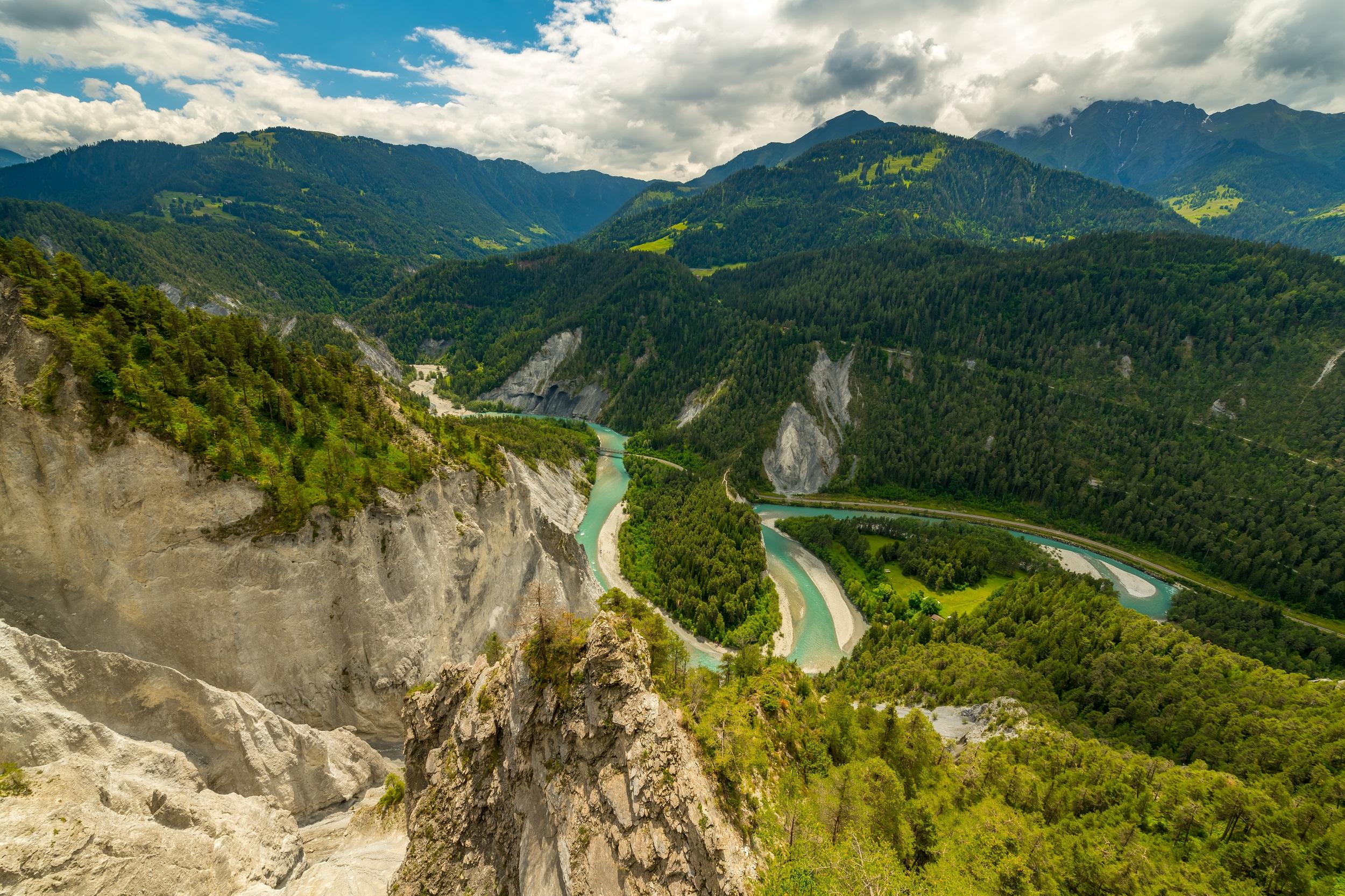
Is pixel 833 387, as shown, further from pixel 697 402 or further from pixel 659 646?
pixel 659 646

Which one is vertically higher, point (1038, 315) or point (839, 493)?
point (1038, 315)

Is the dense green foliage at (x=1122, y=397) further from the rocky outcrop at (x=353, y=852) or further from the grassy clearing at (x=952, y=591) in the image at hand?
the rocky outcrop at (x=353, y=852)

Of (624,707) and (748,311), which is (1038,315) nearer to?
(748,311)

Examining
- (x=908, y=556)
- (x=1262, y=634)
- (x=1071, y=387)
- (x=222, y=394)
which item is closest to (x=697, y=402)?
(x=908, y=556)

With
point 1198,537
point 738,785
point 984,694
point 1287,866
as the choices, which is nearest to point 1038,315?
point 1198,537

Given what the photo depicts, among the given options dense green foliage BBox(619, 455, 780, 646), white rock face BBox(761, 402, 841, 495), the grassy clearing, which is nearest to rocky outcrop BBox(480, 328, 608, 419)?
white rock face BBox(761, 402, 841, 495)
